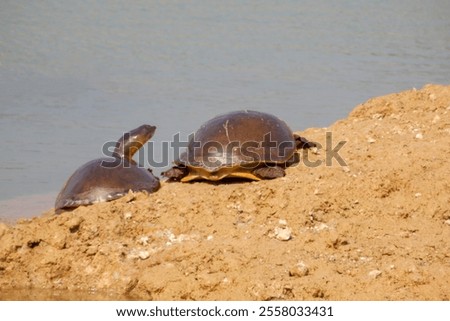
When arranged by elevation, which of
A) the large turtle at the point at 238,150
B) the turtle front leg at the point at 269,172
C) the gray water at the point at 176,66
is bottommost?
the gray water at the point at 176,66

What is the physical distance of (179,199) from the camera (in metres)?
7.31

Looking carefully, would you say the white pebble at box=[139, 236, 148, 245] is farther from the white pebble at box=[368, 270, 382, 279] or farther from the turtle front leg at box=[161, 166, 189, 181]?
the white pebble at box=[368, 270, 382, 279]

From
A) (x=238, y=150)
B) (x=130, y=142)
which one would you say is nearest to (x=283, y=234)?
(x=238, y=150)

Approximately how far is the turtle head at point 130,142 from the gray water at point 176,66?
95 centimetres

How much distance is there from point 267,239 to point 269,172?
3.61ft

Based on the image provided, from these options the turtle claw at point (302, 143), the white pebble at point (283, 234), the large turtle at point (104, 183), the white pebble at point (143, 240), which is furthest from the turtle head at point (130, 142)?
the white pebble at point (283, 234)

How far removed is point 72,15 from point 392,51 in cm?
694

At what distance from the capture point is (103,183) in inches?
304

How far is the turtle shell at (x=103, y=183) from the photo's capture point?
301 inches

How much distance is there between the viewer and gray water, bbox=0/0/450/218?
11.3 meters

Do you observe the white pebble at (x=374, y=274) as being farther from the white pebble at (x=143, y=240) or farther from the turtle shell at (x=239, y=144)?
the turtle shell at (x=239, y=144)

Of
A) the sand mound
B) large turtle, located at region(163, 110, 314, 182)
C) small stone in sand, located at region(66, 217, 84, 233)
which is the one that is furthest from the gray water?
the sand mound

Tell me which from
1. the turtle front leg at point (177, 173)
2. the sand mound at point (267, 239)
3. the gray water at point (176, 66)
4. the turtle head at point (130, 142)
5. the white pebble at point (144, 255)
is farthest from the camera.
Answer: the gray water at point (176, 66)
